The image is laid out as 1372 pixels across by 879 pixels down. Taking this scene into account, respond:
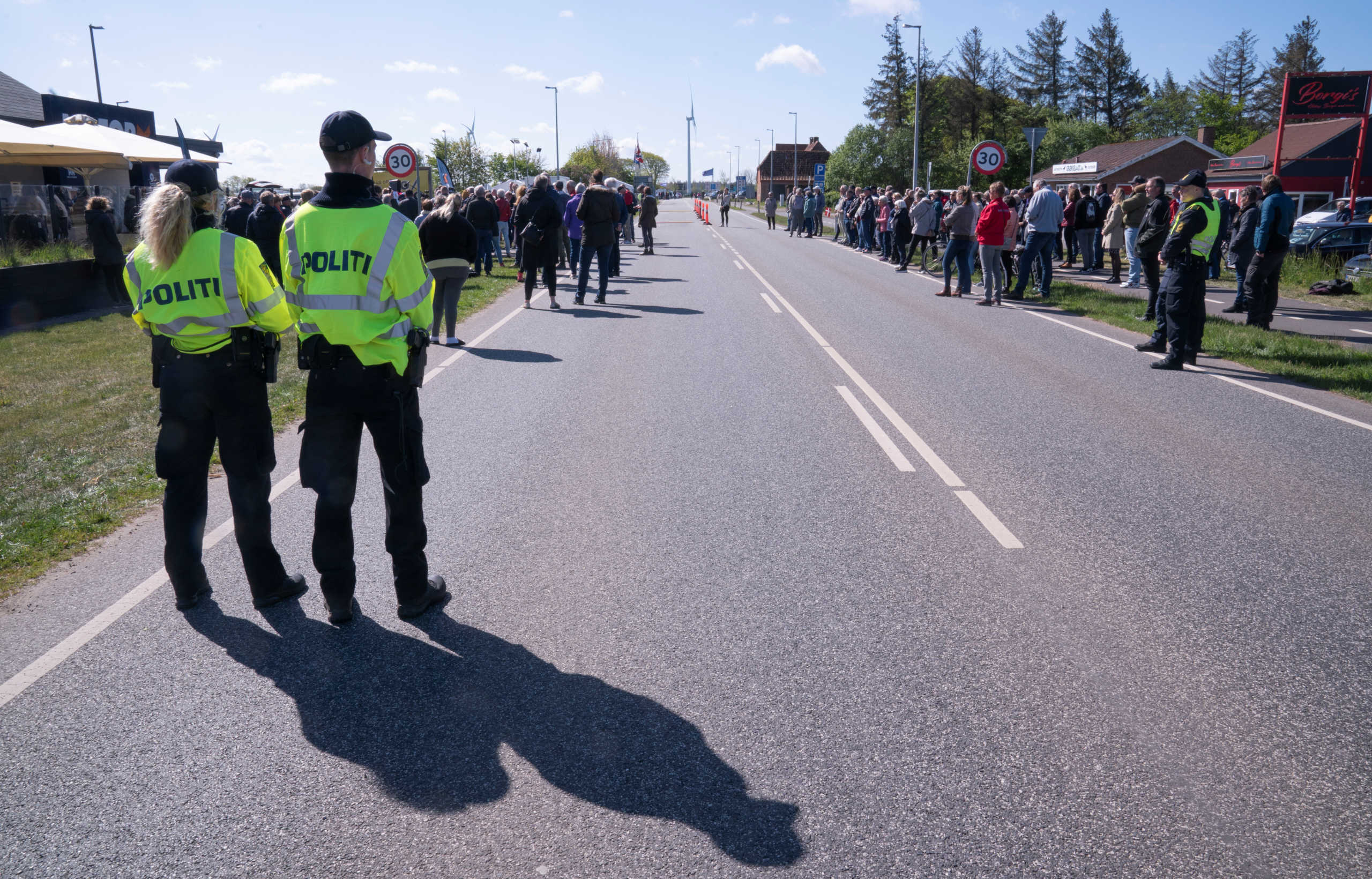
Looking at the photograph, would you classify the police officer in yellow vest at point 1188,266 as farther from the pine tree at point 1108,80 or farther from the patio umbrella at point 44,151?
the pine tree at point 1108,80

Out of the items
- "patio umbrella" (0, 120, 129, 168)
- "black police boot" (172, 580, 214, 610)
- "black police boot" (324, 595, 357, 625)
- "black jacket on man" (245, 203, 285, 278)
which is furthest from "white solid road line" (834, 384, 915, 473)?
"patio umbrella" (0, 120, 129, 168)

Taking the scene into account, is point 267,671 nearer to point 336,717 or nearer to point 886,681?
point 336,717

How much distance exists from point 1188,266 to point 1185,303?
0.43m

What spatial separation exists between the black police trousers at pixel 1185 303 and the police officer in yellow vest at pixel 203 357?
350 inches

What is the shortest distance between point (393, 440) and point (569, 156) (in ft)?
395

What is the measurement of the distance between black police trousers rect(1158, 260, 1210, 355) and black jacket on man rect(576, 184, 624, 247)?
8.17 metres

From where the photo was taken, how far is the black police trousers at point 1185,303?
978 cm

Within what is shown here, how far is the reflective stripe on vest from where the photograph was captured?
9672 millimetres

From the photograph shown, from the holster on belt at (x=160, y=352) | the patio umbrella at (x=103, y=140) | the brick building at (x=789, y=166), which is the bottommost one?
the holster on belt at (x=160, y=352)

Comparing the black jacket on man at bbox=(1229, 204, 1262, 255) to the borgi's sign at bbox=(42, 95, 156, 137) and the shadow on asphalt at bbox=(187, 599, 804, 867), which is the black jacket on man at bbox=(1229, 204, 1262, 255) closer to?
the shadow on asphalt at bbox=(187, 599, 804, 867)

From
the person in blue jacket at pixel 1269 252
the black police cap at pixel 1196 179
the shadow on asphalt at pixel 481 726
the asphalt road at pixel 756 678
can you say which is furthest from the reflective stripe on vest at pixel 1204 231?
the shadow on asphalt at pixel 481 726

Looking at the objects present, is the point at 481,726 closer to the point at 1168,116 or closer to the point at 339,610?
the point at 339,610

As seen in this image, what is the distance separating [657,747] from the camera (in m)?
3.19

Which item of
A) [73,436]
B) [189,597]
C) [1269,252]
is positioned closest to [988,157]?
[1269,252]
